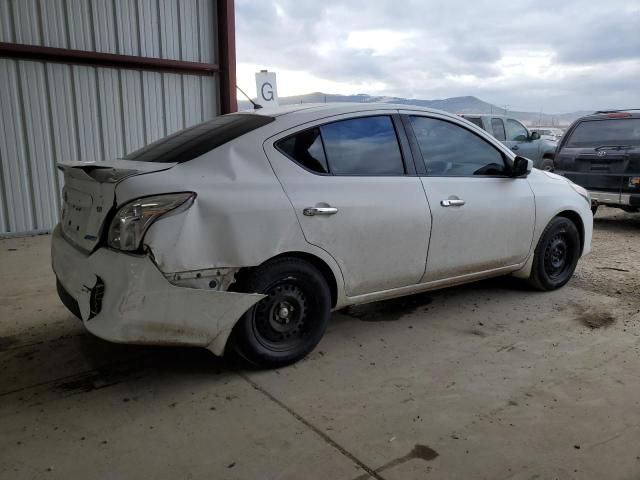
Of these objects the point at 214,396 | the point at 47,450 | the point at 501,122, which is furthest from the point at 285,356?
the point at 501,122

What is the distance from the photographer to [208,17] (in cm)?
889

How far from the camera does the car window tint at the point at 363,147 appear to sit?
3.66m

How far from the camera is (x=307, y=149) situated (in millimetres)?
3555

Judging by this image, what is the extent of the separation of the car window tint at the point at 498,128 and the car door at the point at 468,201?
9.14 metres

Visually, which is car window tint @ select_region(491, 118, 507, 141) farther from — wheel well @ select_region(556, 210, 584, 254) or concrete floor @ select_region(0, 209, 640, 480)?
concrete floor @ select_region(0, 209, 640, 480)

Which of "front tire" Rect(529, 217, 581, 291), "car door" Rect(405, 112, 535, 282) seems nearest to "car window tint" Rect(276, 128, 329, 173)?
"car door" Rect(405, 112, 535, 282)

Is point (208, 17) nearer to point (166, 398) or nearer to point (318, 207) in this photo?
point (318, 207)

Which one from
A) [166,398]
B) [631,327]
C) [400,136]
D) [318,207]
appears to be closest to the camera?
[166,398]

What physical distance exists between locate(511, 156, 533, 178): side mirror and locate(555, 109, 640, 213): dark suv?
4.28 m

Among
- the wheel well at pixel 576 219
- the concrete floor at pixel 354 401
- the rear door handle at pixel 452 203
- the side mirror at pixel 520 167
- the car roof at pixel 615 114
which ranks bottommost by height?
the concrete floor at pixel 354 401

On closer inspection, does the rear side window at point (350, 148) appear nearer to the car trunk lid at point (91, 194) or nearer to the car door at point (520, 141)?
the car trunk lid at point (91, 194)

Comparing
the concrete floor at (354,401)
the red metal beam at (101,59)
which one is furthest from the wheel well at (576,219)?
the red metal beam at (101,59)

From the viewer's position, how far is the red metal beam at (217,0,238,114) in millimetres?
8852

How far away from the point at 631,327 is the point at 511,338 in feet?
3.32
